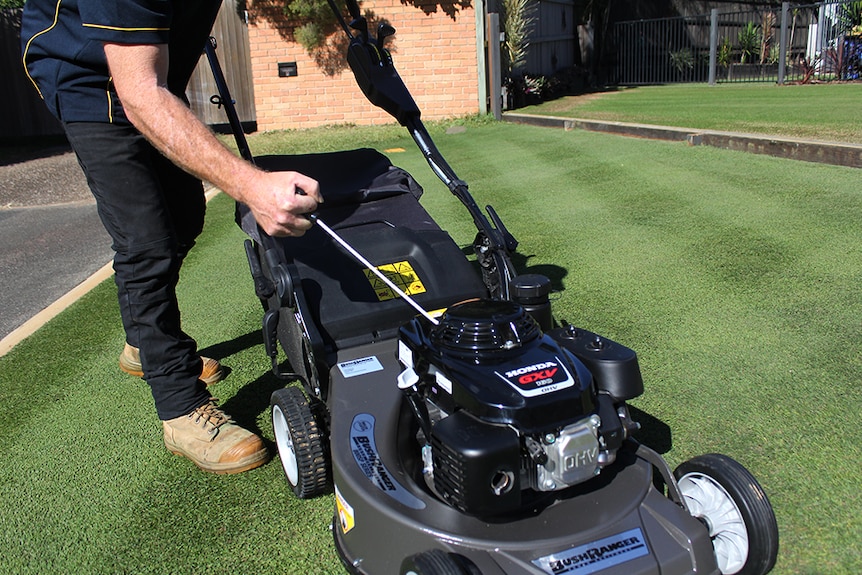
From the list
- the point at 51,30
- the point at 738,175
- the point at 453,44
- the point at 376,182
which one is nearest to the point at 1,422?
the point at 51,30

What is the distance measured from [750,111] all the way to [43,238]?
784 cm

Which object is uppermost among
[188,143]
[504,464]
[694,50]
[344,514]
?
[694,50]

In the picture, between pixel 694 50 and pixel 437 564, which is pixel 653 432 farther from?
pixel 694 50

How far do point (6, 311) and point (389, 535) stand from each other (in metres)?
3.59

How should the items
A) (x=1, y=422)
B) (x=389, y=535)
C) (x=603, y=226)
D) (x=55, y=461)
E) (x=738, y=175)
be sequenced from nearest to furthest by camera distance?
(x=389, y=535) → (x=55, y=461) → (x=1, y=422) → (x=603, y=226) → (x=738, y=175)

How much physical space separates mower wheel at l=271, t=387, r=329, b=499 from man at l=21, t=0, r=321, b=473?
0.22 meters

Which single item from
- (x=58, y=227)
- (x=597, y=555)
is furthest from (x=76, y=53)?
(x=58, y=227)

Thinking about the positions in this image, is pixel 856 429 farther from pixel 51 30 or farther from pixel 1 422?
pixel 1 422

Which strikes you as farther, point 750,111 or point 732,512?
point 750,111

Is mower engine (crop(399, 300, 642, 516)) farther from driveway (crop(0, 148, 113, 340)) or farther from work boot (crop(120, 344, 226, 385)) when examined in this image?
driveway (crop(0, 148, 113, 340))

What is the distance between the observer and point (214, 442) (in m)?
2.48

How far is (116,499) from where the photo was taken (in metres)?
2.38

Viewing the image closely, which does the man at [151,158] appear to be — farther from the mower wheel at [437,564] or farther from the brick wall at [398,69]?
the brick wall at [398,69]

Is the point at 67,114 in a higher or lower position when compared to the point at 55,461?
higher
